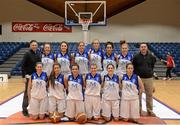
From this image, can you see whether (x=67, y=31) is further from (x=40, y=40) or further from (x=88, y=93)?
(x=88, y=93)

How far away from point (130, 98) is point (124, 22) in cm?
1623

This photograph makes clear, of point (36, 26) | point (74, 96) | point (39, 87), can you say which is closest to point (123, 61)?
point (74, 96)

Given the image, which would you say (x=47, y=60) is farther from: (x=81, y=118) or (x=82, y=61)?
(x=81, y=118)

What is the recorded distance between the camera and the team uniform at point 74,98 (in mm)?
6809

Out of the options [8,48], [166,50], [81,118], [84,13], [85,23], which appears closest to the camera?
[81,118]

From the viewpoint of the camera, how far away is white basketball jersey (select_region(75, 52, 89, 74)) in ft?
25.0

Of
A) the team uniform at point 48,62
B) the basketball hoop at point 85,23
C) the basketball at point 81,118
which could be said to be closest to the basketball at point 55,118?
the basketball at point 81,118

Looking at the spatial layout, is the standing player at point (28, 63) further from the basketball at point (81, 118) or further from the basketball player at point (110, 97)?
the basketball player at point (110, 97)

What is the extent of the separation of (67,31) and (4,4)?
4603 mm

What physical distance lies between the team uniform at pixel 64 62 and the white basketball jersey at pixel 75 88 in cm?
65

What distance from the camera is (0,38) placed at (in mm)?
22406

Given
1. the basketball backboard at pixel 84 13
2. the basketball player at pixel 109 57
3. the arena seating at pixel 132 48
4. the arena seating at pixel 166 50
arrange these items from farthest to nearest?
1. the arena seating at pixel 166 50
2. the arena seating at pixel 132 48
3. the basketball backboard at pixel 84 13
4. the basketball player at pixel 109 57

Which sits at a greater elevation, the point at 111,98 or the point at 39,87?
the point at 39,87

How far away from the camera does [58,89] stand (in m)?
6.97
